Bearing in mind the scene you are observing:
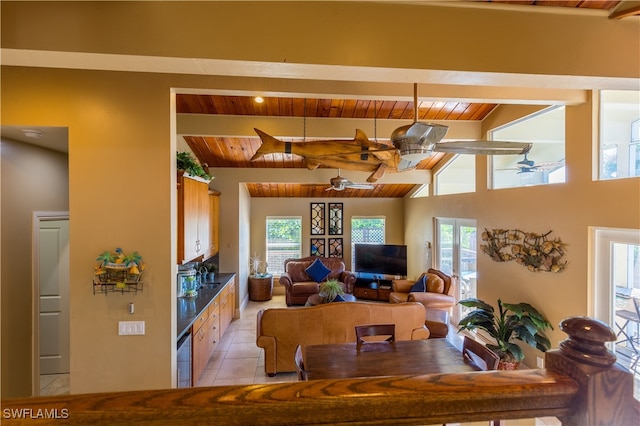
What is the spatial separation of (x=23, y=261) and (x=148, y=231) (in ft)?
5.06

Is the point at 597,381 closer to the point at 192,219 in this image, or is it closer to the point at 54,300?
the point at 192,219

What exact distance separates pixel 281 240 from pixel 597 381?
291 inches

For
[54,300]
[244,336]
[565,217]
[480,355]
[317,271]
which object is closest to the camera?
[480,355]

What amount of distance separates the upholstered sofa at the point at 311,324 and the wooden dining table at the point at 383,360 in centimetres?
84

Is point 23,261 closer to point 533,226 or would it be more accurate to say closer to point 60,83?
point 60,83

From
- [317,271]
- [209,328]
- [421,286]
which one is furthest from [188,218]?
[421,286]

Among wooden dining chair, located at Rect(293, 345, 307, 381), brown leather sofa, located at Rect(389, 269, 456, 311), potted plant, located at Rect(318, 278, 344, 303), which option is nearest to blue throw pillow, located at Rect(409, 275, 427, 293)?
brown leather sofa, located at Rect(389, 269, 456, 311)

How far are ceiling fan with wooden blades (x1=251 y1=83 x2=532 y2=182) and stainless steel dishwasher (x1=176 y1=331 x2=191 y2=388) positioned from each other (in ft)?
6.62

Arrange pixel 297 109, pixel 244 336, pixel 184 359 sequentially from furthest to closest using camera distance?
pixel 244 336 < pixel 297 109 < pixel 184 359

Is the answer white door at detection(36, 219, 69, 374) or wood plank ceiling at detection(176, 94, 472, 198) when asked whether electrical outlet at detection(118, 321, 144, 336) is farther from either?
wood plank ceiling at detection(176, 94, 472, 198)

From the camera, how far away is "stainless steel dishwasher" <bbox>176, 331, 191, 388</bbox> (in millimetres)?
2764

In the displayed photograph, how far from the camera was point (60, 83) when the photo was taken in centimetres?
234

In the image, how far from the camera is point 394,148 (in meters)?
2.29

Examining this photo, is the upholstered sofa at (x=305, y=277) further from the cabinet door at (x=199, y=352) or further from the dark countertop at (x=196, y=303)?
the cabinet door at (x=199, y=352)
